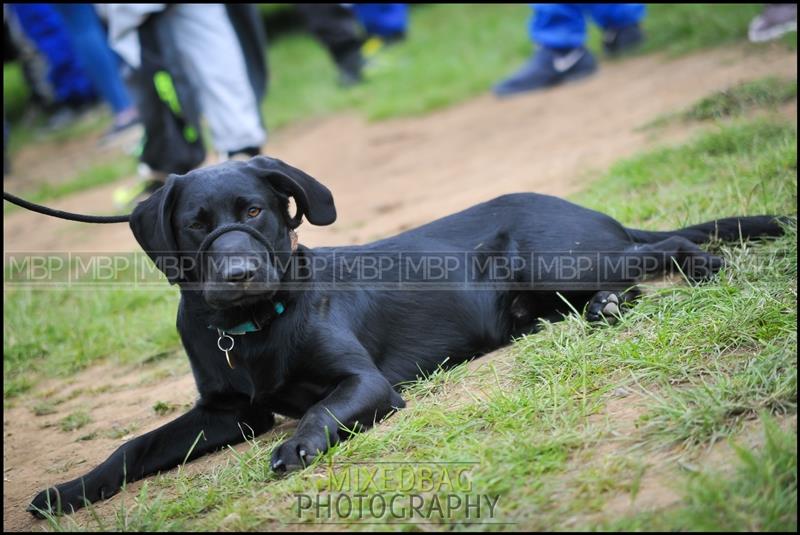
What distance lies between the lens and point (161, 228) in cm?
292

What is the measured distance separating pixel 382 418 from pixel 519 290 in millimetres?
984

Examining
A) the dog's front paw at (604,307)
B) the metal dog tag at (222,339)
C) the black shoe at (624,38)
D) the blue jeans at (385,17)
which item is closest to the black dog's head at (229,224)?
the metal dog tag at (222,339)

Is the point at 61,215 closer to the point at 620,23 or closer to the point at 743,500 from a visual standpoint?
the point at 743,500

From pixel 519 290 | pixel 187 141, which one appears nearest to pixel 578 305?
pixel 519 290

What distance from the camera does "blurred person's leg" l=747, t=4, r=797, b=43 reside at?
6.97 metres

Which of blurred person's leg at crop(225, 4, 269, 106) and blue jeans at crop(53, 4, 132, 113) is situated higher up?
blue jeans at crop(53, 4, 132, 113)

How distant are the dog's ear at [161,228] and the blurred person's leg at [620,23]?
6201 millimetres

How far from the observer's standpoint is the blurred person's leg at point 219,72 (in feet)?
19.8

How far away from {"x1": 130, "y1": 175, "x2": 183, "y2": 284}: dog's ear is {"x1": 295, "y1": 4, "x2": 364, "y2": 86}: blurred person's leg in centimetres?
731

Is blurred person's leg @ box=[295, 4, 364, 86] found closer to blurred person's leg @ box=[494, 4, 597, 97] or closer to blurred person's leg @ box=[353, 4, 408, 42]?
blurred person's leg @ box=[353, 4, 408, 42]

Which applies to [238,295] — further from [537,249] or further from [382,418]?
[537,249]

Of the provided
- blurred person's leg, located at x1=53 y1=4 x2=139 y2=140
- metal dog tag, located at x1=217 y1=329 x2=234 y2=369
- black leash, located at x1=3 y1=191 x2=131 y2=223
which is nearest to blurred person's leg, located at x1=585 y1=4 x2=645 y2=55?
blurred person's leg, located at x1=53 y1=4 x2=139 y2=140

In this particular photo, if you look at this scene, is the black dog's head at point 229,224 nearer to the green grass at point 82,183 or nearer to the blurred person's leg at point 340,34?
the green grass at point 82,183

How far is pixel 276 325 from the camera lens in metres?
3.05
